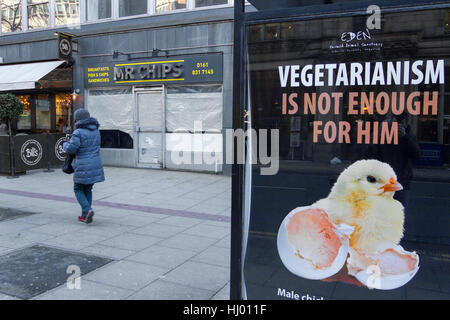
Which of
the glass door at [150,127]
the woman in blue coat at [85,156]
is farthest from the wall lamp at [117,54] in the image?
the woman in blue coat at [85,156]

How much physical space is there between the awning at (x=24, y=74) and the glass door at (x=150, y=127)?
12.5ft

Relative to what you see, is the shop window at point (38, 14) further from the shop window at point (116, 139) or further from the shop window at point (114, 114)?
the shop window at point (116, 139)

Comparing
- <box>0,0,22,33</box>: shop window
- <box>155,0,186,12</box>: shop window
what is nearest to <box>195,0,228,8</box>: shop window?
<box>155,0,186,12</box>: shop window

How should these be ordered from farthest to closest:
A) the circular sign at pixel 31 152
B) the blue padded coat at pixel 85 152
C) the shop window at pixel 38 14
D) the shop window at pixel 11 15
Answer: the shop window at pixel 11 15, the shop window at pixel 38 14, the circular sign at pixel 31 152, the blue padded coat at pixel 85 152

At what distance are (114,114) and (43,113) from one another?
4.65m

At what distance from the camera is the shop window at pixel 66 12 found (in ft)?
47.1

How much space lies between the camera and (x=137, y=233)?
5984mm

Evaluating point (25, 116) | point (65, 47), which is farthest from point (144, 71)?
point (25, 116)

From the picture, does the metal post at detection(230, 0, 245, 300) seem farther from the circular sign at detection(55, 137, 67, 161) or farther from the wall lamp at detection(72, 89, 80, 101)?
the wall lamp at detection(72, 89, 80, 101)

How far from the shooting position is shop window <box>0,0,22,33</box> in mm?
15883

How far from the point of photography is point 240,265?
3012 mm

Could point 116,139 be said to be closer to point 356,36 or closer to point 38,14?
point 38,14

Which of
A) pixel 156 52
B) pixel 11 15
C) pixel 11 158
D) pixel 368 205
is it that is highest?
pixel 11 15

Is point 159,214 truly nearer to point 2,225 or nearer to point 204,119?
point 2,225
